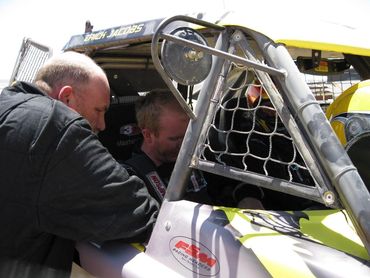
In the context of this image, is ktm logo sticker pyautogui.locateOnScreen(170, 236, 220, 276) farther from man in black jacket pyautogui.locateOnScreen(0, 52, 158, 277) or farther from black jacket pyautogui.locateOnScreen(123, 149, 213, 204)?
black jacket pyautogui.locateOnScreen(123, 149, 213, 204)

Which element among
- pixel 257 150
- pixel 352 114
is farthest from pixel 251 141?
pixel 352 114

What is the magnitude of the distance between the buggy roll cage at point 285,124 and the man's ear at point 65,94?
0.62 metres

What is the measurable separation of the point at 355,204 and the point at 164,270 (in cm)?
68

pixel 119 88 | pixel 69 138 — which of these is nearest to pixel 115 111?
pixel 119 88

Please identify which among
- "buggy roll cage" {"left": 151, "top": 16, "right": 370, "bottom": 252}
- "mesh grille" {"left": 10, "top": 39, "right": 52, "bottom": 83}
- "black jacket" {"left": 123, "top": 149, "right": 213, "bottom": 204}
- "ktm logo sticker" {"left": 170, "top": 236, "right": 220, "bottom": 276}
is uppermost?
"mesh grille" {"left": 10, "top": 39, "right": 52, "bottom": 83}

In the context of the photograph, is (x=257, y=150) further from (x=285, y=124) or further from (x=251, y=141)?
(x=285, y=124)

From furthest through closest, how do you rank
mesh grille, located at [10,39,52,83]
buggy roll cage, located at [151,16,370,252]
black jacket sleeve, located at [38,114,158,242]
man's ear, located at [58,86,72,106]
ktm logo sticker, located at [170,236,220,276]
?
mesh grille, located at [10,39,52,83] < man's ear, located at [58,86,72,106] < black jacket sleeve, located at [38,114,158,242] < ktm logo sticker, located at [170,236,220,276] < buggy roll cage, located at [151,16,370,252]

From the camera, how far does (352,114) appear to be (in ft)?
4.88

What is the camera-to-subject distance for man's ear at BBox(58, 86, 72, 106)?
1.85 m

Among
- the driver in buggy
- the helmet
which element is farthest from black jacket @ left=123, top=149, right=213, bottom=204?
the helmet

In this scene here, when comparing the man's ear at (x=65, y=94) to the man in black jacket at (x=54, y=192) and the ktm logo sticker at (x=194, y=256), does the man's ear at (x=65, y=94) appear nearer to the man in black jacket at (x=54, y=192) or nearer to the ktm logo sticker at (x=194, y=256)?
the man in black jacket at (x=54, y=192)

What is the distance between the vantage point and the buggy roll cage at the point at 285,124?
3.86 ft

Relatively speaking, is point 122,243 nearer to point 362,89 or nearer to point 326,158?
point 326,158

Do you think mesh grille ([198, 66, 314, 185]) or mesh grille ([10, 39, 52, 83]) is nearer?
mesh grille ([198, 66, 314, 185])
